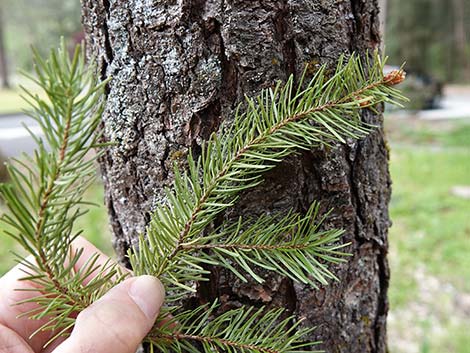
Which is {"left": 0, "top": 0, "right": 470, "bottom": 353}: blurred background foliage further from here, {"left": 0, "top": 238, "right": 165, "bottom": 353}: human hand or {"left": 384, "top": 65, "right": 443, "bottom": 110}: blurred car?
{"left": 0, "top": 238, "right": 165, "bottom": 353}: human hand

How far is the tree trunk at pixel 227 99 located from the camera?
57 centimetres

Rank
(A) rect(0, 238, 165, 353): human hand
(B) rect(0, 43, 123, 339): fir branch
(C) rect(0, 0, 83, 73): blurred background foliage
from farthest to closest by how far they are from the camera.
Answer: (C) rect(0, 0, 83, 73): blurred background foliage, (A) rect(0, 238, 165, 353): human hand, (B) rect(0, 43, 123, 339): fir branch

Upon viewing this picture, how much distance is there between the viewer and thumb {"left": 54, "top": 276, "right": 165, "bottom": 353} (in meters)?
0.47

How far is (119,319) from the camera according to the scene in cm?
49

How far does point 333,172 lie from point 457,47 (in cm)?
1578

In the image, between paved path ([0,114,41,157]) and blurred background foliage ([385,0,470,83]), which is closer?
paved path ([0,114,41,157])

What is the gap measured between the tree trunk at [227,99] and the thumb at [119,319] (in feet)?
0.40

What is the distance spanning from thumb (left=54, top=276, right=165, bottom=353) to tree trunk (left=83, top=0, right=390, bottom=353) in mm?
123

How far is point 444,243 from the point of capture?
307cm

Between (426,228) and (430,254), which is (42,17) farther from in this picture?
(430,254)

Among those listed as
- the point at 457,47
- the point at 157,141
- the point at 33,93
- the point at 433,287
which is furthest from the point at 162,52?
the point at 457,47

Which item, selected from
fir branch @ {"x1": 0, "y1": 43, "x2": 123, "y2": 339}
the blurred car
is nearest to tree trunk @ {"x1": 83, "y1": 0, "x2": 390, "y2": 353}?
fir branch @ {"x1": 0, "y1": 43, "x2": 123, "y2": 339}

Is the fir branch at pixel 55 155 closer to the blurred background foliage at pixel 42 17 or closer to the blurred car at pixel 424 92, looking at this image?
the blurred car at pixel 424 92

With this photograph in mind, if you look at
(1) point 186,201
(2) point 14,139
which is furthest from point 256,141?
(2) point 14,139
